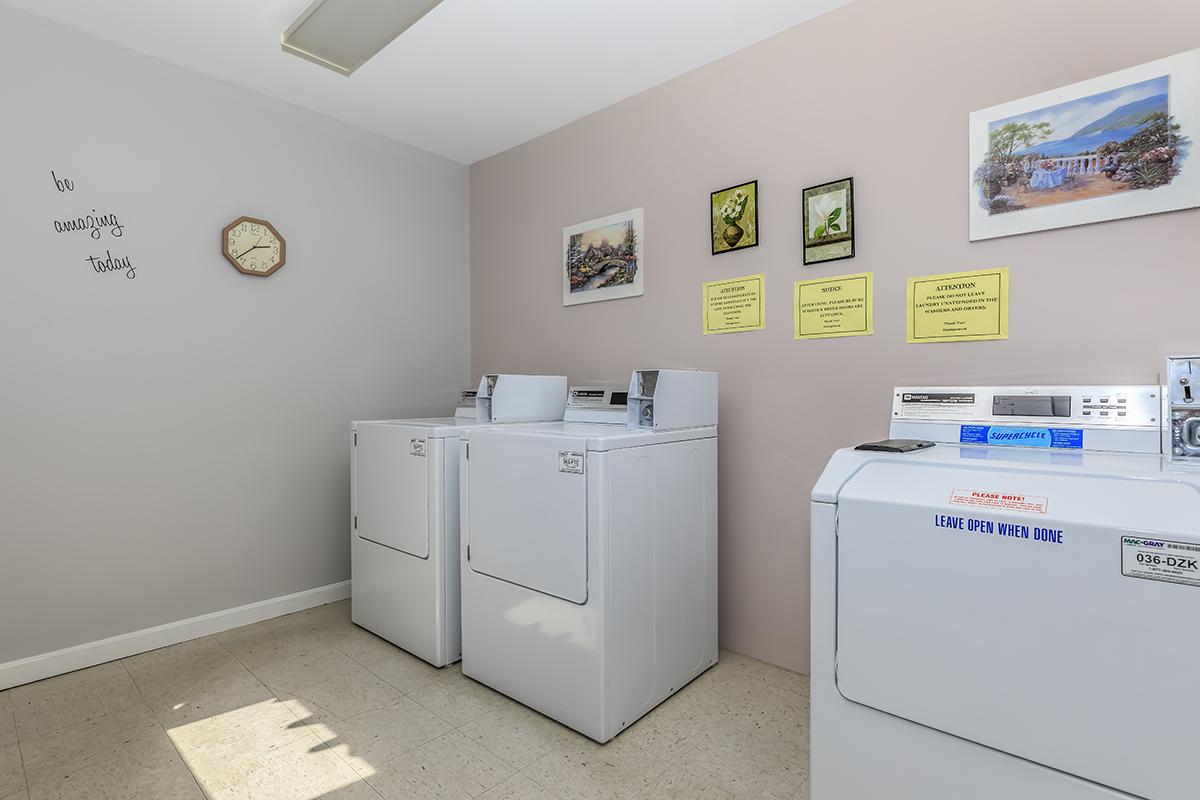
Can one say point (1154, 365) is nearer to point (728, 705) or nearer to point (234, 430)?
point (728, 705)

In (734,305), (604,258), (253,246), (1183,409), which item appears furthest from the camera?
(604,258)

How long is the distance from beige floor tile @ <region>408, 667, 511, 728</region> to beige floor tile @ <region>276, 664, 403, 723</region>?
0.12m

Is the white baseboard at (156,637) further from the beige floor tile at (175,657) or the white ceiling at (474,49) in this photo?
the white ceiling at (474,49)

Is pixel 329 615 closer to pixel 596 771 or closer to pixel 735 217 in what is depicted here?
pixel 596 771

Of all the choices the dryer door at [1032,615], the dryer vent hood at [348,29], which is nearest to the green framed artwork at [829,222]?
→ the dryer door at [1032,615]

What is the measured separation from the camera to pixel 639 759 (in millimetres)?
1853

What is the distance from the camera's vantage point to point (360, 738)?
1.96m

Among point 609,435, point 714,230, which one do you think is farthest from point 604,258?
point 609,435

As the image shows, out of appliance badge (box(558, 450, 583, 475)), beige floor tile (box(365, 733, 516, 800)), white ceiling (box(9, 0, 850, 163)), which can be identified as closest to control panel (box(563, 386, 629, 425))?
appliance badge (box(558, 450, 583, 475))

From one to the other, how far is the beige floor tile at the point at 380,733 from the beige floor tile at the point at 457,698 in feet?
0.14

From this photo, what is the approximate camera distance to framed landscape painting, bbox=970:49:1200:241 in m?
1.64

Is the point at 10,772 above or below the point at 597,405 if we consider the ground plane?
below

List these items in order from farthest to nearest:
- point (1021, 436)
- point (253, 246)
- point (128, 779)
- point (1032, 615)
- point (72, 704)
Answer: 1. point (253, 246)
2. point (72, 704)
3. point (128, 779)
4. point (1021, 436)
5. point (1032, 615)

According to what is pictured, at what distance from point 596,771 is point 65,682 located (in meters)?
2.19
